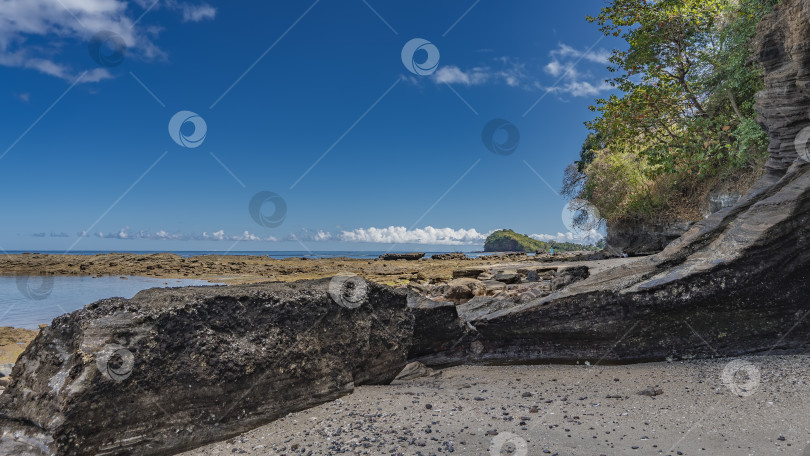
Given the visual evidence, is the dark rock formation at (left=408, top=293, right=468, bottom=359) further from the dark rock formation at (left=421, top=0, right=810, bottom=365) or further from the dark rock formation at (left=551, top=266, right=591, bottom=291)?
the dark rock formation at (left=551, top=266, right=591, bottom=291)

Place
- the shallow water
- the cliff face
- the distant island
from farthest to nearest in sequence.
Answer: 1. the distant island
2. the shallow water
3. the cliff face

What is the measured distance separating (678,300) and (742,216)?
5.90ft

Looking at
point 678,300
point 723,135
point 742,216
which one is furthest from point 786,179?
point 723,135

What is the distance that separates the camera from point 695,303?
5.98m

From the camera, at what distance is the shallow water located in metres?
13.4

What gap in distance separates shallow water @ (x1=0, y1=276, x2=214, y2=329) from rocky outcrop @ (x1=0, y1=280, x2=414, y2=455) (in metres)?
9.64

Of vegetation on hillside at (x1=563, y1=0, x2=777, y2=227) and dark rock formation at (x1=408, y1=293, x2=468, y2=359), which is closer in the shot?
dark rock formation at (x1=408, y1=293, x2=468, y2=359)

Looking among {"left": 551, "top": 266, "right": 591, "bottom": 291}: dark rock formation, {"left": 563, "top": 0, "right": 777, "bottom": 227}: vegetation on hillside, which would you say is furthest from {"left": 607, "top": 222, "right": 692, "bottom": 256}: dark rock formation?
{"left": 551, "top": 266, "right": 591, "bottom": 291}: dark rock formation

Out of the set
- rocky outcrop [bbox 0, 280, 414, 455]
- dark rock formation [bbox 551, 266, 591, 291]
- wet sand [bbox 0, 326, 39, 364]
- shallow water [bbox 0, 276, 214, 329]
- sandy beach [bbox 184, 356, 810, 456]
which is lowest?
sandy beach [bbox 184, 356, 810, 456]

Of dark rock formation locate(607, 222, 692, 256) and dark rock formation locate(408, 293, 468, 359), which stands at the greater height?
dark rock formation locate(607, 222, 692, 256)

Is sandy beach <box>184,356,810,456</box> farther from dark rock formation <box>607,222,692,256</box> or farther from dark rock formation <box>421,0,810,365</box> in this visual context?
dark rock formation <box>607,222,692,256</box>

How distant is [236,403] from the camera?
14.5ft

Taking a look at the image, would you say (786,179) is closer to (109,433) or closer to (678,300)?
(678,300)

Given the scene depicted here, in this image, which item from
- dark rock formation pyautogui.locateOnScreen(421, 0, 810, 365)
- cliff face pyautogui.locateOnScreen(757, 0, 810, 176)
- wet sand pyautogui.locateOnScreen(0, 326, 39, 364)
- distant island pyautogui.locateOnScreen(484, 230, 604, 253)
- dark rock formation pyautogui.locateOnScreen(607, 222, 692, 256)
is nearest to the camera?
dark rock formation pyautogui.locateOnScreen(421, 0, 810, 365)
